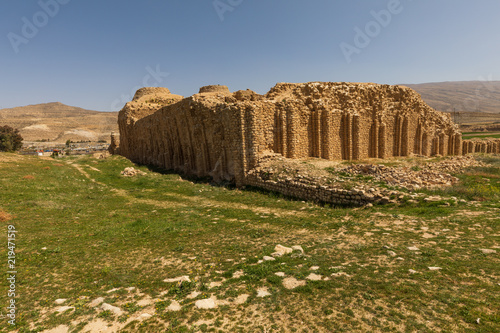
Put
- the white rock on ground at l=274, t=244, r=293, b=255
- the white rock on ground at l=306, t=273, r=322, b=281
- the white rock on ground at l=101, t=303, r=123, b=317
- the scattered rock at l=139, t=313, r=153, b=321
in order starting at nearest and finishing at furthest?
the scattered rock at l=139, t=313, r=153, b=321
the white rock on ground at l=101, t=303, r=123, b=317
the white rock on ground at l=306, t=273, r=322, b=281
the white rock on ground at l=274, t=244, r=293, b=255

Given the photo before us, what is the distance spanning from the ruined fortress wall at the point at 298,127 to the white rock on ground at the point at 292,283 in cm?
1200

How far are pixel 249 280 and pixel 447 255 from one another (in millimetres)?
4868

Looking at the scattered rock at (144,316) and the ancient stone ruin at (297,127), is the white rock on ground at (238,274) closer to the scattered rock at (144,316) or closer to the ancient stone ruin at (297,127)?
the scattered rock at (144,316)

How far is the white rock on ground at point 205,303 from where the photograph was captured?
455 cm

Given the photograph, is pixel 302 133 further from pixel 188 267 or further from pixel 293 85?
pixel 188 267

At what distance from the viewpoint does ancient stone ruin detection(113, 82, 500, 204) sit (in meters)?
17.6

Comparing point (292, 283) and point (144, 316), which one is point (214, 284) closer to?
point (144, 316)

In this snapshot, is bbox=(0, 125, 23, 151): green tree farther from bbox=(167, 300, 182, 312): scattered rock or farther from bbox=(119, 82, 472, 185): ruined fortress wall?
bbox=(167, 300, 182, 312): scattered rock

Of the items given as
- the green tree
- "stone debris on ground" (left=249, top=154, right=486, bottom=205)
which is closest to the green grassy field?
"stone debris on ground" (left=249, top=154, right=486, bottom=205)

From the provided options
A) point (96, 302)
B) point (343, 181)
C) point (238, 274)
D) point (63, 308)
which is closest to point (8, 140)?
point (63, 308)

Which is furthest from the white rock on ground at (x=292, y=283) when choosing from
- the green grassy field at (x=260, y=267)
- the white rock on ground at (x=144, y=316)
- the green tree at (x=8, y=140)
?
the green tree at (x=8, y=140)

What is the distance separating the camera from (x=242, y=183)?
17.5 meters

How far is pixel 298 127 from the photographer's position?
19.2 m

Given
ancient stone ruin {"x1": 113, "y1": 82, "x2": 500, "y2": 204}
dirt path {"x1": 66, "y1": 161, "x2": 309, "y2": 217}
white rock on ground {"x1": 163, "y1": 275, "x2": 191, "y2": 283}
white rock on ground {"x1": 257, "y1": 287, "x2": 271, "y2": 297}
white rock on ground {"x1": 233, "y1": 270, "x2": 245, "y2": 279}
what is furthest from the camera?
ancient stone ruin {"x1": 113, "y1": 82, "x2": 500, "y2": 204}
